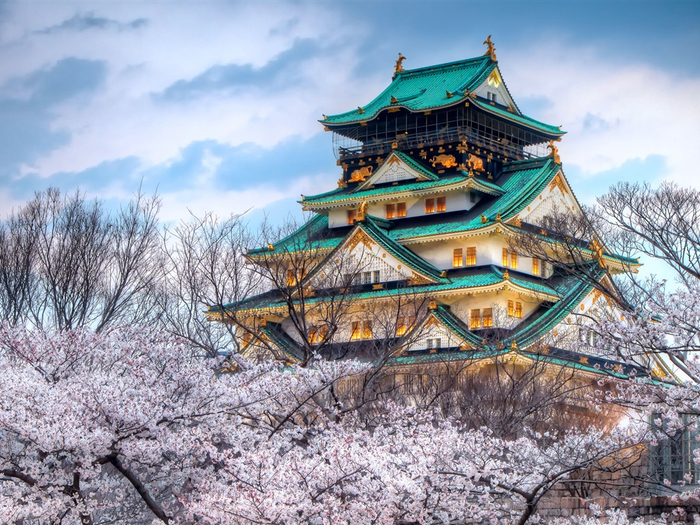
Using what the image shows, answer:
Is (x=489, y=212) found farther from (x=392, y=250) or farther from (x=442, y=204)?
(x=392, y=250)

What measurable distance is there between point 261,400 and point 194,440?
76.8 inches

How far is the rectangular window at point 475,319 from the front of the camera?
45.7 m

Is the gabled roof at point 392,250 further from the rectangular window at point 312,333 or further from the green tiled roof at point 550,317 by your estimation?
the green tiled roof at point 550,317

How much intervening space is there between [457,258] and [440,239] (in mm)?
1295

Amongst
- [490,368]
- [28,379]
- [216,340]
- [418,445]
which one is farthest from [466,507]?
[216,340]

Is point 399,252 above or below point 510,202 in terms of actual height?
below

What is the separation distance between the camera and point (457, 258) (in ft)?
158

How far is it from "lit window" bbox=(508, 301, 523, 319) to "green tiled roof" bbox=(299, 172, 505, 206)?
561 centimetres

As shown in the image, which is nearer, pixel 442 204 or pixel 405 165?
pixel 442 204

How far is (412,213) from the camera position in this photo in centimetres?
5050

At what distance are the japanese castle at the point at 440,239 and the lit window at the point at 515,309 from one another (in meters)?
0.06

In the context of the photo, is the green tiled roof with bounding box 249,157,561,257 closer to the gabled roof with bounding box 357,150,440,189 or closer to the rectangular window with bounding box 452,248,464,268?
the gabled roof with bounding box 357,150,440,189

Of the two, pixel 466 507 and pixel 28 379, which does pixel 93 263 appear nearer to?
pixel 28 379

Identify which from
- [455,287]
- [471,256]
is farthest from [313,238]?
[455,287]
